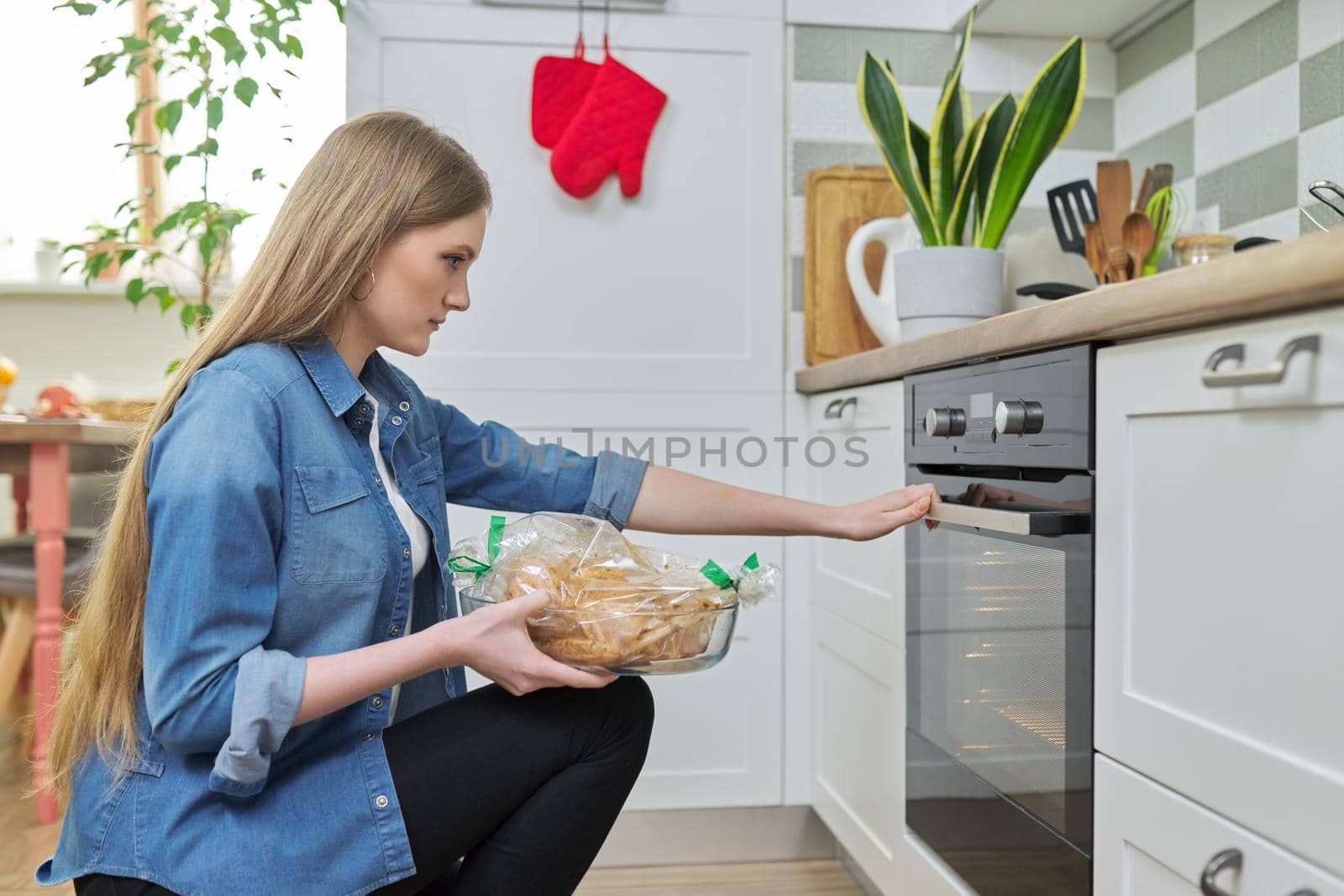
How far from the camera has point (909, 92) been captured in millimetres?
2066

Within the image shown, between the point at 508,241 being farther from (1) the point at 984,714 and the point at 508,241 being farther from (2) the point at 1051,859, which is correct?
(2) the point at 1051,859

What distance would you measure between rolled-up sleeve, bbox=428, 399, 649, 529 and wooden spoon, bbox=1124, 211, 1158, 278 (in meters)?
0.76

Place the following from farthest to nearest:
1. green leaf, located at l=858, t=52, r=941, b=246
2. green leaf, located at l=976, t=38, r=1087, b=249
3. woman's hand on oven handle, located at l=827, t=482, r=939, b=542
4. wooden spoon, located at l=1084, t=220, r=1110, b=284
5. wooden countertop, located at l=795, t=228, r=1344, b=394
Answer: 1. green leaf, located at l=858, t=52, r=941, b=246
2. wooden spoon, located at l=1084, t=220, r=1110, b=284
3. green leaf, located at l=976, t=38, r=1087, b=249
4. woman's hand on oven handle, located at l=827, t=482, r=939, b=542
5. wooden countertop, located at l=795, t=228, r=1344, b=394

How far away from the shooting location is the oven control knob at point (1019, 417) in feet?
3.62

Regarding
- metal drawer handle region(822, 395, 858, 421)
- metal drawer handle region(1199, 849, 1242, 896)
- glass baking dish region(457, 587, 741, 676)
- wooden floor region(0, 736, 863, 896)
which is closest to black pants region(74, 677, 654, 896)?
glass baking dish region(457, 587, 741, 676)

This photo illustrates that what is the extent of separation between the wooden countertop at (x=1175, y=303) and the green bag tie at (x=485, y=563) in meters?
0.55

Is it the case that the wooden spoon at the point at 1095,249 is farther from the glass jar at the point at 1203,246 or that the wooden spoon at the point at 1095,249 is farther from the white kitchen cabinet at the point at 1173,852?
the white kitchen cabinet at the point at 1173,852

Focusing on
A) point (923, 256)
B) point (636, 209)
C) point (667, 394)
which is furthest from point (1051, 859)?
point (636, 209)

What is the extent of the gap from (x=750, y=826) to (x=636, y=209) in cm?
114

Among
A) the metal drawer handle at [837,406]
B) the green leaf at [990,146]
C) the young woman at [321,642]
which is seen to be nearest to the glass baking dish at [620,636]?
the young woman at [321,642]

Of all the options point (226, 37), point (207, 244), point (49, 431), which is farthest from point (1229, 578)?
point (49, 431)

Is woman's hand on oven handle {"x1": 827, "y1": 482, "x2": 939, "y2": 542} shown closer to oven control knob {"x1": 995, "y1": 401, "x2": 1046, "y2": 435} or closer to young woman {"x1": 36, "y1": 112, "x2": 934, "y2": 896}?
oven control knob {"x1": 995, "y1": 401, "x2": 1046, "y2": 435}

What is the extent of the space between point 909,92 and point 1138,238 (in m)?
0.68

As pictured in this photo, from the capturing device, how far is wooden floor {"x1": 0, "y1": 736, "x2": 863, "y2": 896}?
1859 mm
